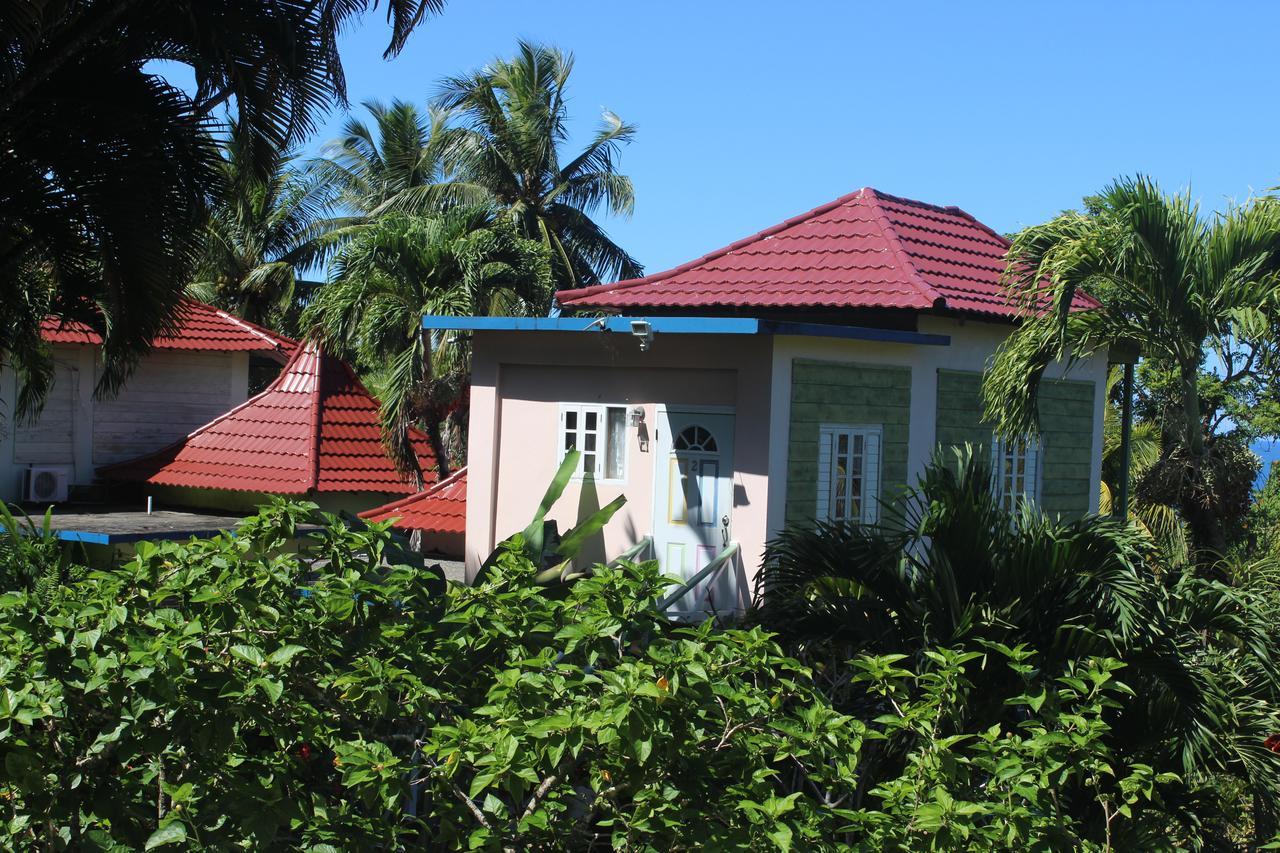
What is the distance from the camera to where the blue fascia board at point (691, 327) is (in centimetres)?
1015

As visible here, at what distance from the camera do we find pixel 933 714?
476 cm

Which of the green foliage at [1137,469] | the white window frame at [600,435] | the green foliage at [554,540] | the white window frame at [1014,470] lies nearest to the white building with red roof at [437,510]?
the white window frame at [600,435]

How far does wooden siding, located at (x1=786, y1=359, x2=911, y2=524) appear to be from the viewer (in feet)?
36.1

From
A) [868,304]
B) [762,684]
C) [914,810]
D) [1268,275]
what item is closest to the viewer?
[914,810]

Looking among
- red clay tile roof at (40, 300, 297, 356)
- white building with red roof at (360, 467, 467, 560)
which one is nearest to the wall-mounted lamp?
white building with red roof at (360, 467, 467, 560)

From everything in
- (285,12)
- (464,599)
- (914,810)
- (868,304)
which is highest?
(285,12)

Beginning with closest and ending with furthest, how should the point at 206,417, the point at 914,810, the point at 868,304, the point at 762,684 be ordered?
the point at 914,810 → the point at 762,684 → the point at 868,304 → the point at 206,417

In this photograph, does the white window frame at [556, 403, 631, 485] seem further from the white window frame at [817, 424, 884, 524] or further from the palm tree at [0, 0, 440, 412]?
the palm tree at [0, 0, 440, 412]

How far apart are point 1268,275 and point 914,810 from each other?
709 cm

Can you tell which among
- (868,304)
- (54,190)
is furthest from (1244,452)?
(54,190)

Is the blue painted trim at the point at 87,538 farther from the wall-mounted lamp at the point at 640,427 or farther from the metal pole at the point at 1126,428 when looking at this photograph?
the metal pole at the point at 1126,428

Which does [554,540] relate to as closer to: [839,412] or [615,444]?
[615,444]

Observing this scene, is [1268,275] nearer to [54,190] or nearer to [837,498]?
[837,498]

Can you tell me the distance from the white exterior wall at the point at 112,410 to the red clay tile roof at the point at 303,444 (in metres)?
1.56
